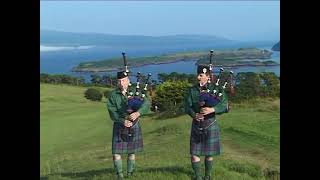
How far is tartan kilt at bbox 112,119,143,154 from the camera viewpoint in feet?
14.4

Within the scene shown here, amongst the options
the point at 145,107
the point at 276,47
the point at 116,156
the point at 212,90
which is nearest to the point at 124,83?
the point at 145,107

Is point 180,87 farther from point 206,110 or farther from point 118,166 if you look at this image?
point 118,166

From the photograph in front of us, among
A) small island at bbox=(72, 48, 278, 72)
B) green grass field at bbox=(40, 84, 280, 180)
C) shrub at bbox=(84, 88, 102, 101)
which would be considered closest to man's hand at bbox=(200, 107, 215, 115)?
green grass field at bbox=(40, 84, 280, 180)

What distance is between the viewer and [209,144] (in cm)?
431

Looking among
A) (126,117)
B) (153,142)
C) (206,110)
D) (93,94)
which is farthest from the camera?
(93,94)

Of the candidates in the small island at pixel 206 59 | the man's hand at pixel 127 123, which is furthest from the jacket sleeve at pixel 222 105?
the man's hand at pixel 127 123

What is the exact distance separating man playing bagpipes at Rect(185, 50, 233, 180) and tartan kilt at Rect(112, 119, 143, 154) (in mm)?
423

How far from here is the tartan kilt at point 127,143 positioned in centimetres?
439

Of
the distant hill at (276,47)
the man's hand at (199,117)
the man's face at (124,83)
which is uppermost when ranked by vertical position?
the distant hill at (276,47)

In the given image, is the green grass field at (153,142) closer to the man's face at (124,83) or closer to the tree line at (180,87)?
the tree line at (180,87)

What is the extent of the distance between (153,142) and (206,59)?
31.7 inches
